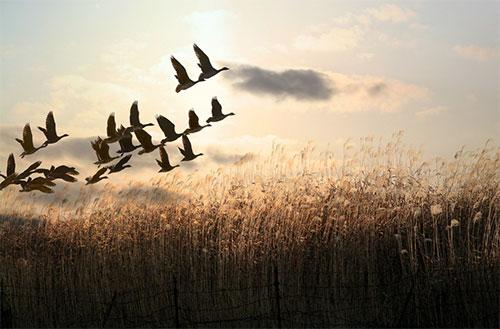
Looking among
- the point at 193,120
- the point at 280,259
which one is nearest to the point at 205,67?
the point at 193,120

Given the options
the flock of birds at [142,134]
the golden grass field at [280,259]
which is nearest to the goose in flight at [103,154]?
the flock of birds at [142,134]

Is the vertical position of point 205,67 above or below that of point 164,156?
above

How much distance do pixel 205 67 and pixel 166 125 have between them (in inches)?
6.0

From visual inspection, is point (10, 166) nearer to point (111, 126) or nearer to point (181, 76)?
point (111, 126)

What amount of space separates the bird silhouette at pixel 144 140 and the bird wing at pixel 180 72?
6.3 inches

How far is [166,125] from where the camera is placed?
1.36 m

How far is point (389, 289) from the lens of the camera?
6422mm

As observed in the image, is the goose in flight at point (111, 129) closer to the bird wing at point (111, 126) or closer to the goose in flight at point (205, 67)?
the bird wing at point (111, 126)

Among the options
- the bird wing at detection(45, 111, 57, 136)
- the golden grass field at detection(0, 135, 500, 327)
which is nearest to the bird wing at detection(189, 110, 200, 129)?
the bird wing at detection(45, 111, 57, 136)

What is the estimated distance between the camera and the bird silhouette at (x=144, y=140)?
1413 mm

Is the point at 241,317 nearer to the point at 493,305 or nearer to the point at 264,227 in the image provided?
the point at 264,227

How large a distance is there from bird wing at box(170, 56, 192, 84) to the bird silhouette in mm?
161

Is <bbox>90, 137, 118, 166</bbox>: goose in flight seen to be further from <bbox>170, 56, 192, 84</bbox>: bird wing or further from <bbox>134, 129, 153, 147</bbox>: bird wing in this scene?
<bbox>170, 56, 192, 84</bbox>: bird wing

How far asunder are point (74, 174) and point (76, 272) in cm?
612
